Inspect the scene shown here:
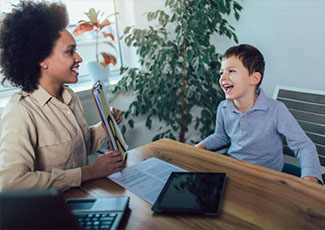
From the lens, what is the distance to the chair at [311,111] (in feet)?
5.43

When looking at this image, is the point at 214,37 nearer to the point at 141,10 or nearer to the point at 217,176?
the point at 141,10

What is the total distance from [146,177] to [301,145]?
0.70m

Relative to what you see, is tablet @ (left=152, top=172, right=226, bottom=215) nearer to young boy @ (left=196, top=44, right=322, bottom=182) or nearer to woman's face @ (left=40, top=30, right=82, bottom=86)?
young boy @ (left=196, top=44, right=322, bottom=182)

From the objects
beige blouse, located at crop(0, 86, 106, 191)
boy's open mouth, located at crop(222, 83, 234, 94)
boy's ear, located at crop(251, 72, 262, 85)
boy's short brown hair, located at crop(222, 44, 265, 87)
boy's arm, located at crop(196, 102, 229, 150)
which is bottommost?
boy's arm, located at crop(196, 102, 229, 150)

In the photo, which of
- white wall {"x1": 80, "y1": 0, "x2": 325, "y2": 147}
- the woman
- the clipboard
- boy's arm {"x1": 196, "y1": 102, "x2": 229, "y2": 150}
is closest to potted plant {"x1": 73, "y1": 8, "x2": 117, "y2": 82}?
white wall {"x1": 80, "y1": 0, "x2": 325, "y2": 147}

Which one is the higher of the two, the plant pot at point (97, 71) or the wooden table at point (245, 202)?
the plant pot at point (97, 71)

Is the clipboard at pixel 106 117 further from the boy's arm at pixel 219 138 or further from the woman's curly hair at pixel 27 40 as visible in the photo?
the boy's arm at pixel 219 138

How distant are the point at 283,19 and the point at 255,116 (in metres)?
1.24

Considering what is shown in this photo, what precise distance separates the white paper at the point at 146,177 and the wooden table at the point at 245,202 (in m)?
0.03

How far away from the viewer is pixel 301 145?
1.28 m

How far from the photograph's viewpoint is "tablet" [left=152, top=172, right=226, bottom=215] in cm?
85

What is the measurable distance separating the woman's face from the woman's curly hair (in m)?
0.02

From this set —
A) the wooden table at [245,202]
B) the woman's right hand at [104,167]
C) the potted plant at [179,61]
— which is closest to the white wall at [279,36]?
the potted plant at [179,61]

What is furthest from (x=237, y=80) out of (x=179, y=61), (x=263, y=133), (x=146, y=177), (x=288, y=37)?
(x=288, y=37)
